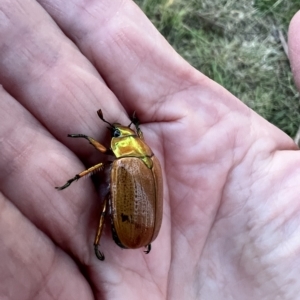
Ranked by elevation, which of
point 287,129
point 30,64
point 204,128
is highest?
point 30,64

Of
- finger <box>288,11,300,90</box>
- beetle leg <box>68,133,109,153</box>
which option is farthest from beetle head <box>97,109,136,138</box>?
finger <box>288,11,300,90</box>

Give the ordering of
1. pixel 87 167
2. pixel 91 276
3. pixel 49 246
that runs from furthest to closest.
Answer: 1. pixel 87 167
2. pixel 91 276
3. pixel 49 246

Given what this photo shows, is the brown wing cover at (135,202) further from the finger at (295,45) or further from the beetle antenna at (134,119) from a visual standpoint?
the finger at (295,45)

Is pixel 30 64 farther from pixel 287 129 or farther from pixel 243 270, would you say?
pixel 287 129

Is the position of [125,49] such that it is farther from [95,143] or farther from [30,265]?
[30,265]

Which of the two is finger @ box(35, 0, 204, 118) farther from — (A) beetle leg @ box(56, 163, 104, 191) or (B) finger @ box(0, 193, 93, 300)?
(B) finger @ box(0, 193, 93, 300)

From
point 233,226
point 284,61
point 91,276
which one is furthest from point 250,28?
point 91,276
